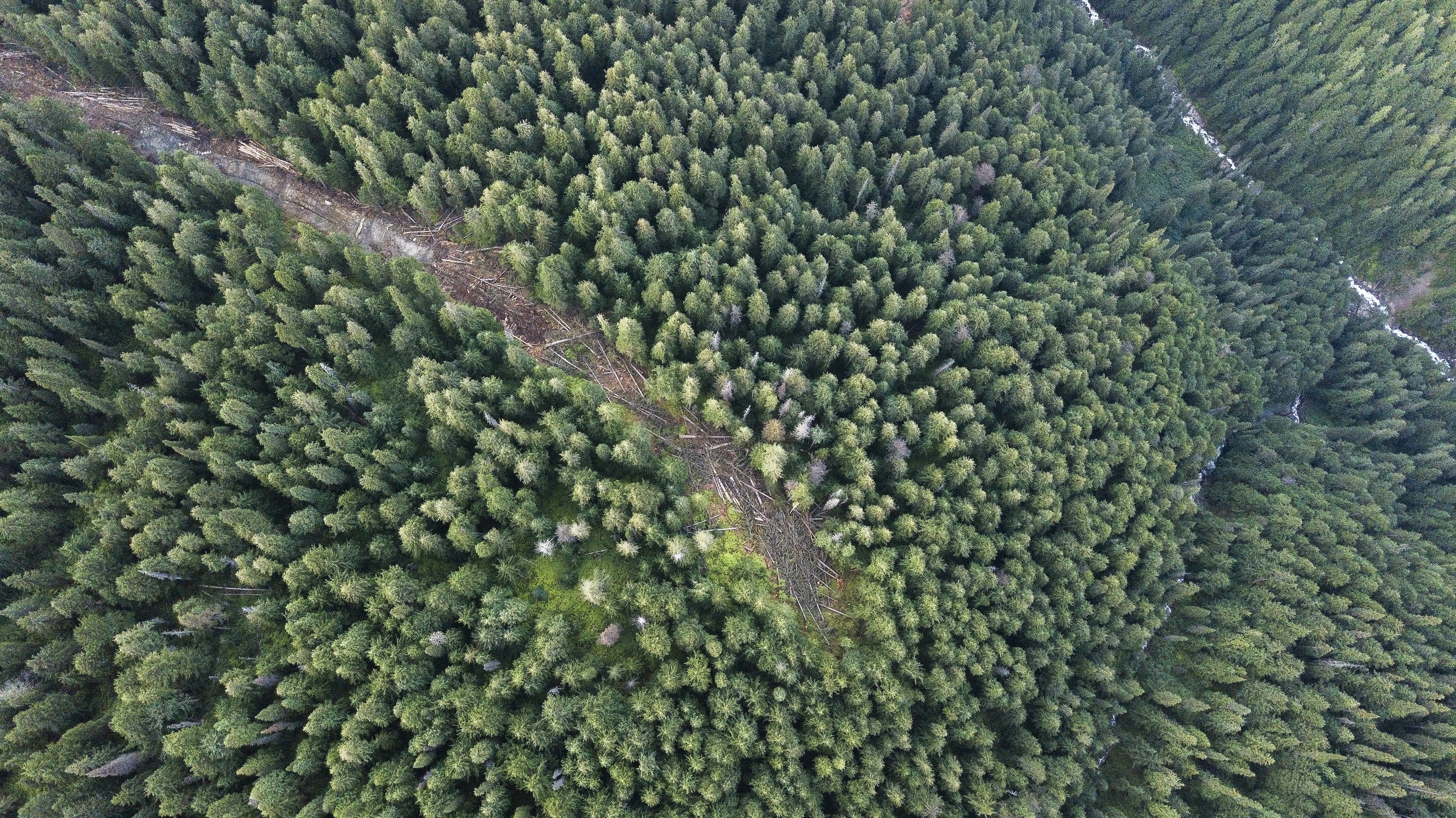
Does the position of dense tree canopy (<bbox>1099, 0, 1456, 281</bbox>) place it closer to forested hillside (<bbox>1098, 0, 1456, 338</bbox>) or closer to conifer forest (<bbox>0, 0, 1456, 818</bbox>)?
forested hillside (<bbox>1098, 0, 1456, 338</bbox>)

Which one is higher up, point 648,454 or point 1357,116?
point 1357,116

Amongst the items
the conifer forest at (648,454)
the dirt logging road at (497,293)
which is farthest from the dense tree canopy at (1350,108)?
the dirt logging road at (497,293)

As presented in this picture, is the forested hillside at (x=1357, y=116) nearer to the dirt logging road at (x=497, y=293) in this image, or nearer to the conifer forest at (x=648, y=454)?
the conifer forest at (x=648, y=454)

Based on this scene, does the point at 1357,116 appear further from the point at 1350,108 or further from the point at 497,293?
the point at 497,293

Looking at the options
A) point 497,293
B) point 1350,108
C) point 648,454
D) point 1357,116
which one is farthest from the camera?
point 1357,116

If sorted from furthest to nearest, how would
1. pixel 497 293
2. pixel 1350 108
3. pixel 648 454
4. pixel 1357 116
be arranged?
pixel 1357 116, pixel 1350 108, pixel 497 293, pixel 648 454

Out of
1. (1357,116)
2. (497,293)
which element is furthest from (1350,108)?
(497,293)

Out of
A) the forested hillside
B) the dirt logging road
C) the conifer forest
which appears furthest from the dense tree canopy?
the dirt logging road

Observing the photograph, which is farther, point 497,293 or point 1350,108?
point 1350,108
